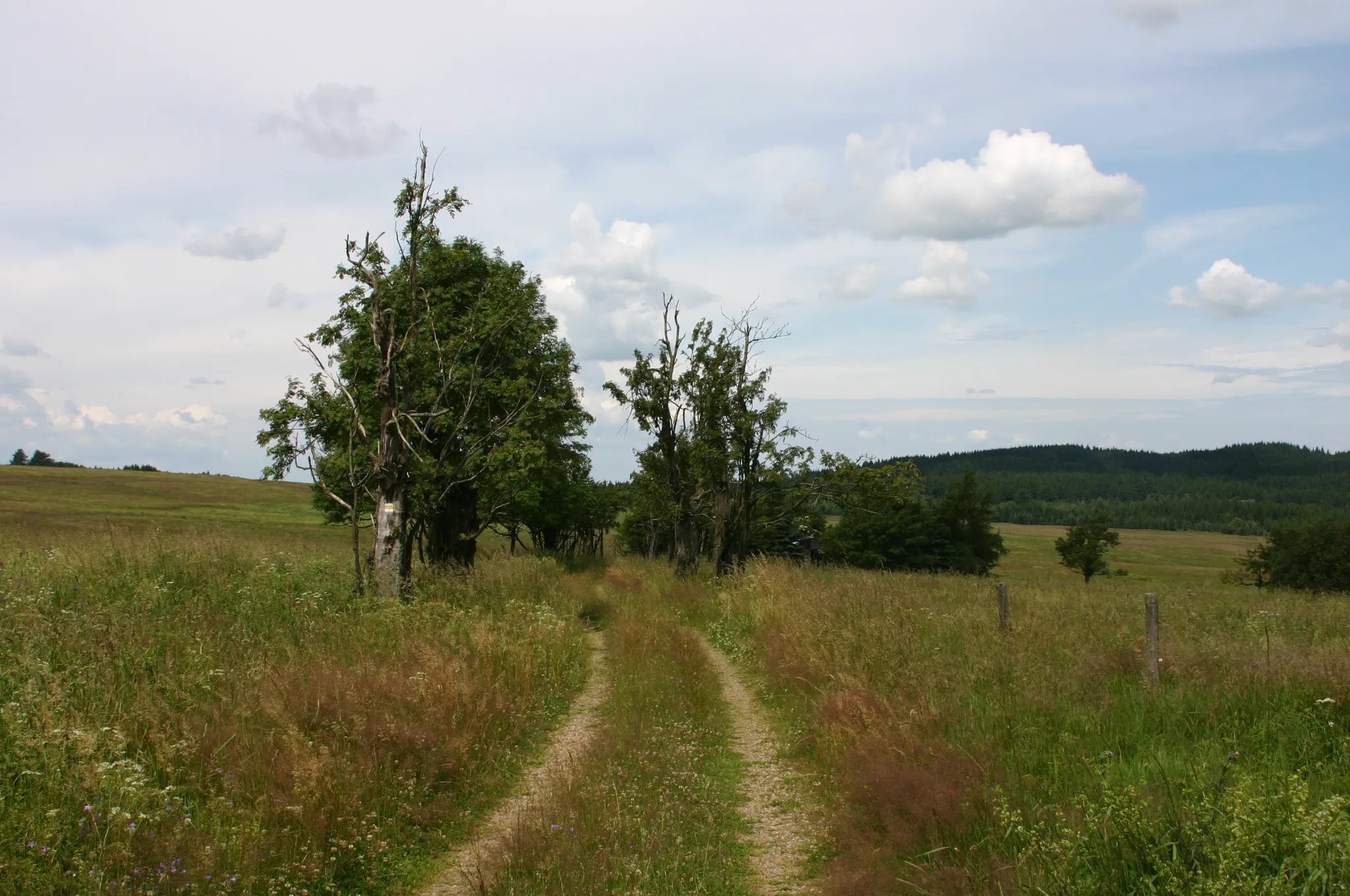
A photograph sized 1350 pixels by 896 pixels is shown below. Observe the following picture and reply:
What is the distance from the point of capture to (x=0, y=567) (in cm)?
1138

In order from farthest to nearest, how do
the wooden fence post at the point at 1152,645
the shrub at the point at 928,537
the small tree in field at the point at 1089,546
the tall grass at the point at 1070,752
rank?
the small tree in field at the point at 1089,546 → the shrub at the point at 928,537 → the wooden fence post at the point at 1152,645 → the tall grass at the point at 1070,752

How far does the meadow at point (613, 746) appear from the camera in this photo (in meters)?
4.61

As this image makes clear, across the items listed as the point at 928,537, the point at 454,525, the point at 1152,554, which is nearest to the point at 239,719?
the point at 454,525

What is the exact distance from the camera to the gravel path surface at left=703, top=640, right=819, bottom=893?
5812 mm

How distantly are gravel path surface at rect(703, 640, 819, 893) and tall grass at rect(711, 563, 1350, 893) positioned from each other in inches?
12.9

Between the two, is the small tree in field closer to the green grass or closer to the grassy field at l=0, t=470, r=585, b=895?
the grassy field at l=0, t=470, r=585, b=895

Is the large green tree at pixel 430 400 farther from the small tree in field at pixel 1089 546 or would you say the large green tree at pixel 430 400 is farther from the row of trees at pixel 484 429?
the small tree in field at pixel 1089 546

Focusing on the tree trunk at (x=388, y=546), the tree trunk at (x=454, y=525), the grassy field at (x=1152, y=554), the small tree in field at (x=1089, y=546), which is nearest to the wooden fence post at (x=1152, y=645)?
the tree trunk at (x=388, y=546)

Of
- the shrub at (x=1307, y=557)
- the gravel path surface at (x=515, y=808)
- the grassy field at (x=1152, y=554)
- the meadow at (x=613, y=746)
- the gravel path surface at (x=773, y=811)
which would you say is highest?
the meadow at (x=613, y=746)

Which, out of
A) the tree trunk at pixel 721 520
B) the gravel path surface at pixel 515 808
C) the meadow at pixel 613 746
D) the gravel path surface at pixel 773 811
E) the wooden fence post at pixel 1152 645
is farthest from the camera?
the tree trunk at pixel 721 520

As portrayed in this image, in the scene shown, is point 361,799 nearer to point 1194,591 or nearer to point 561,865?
point 561,865

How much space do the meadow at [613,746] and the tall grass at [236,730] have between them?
0.10 ft

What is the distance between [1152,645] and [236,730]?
28.4 feet

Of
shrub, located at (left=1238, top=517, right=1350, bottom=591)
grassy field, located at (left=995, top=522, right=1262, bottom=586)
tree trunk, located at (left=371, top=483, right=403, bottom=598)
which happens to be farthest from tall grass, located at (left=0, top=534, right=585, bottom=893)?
grassy field, located at (left=995, top=522, right=1262, bottom=586)
